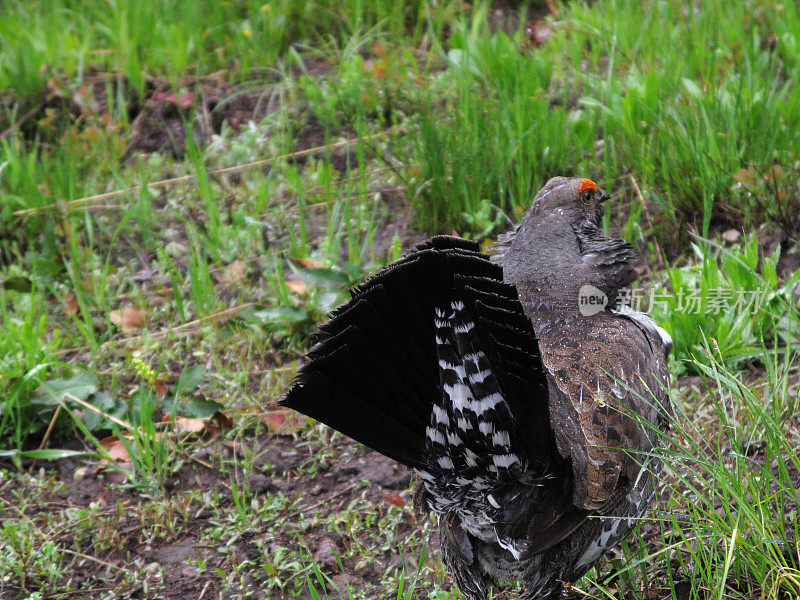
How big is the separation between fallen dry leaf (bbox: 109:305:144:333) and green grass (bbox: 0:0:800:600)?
0.02 m

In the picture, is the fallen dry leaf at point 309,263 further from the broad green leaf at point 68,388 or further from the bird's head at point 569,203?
the bird's head at point 569,203

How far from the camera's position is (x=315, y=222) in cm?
536

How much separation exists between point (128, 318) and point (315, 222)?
1.31 m

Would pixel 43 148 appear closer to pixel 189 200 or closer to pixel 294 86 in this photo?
pixel 189 200

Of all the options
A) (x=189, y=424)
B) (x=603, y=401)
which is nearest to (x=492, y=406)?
(x=603, y=401)

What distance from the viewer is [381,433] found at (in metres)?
2.58

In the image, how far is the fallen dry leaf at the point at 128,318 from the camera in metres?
4.71

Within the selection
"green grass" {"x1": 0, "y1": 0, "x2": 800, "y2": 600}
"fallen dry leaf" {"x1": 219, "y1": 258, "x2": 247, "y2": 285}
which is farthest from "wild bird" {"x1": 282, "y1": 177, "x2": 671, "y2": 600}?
"fallen dry leaf" {"x1": 219, "y1": 258, "x2": 247, "y2": 285}

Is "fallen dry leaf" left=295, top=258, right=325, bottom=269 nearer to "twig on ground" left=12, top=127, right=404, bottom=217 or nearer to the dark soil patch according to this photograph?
"twig on ground" left=12, top=127, right=404, bottom=217

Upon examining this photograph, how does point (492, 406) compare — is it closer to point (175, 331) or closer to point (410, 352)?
point (410, 352)

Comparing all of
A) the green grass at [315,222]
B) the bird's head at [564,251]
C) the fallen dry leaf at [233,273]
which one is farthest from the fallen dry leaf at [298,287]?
the bird's head at [564,251]

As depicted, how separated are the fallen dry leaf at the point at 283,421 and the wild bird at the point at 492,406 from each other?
1180mm

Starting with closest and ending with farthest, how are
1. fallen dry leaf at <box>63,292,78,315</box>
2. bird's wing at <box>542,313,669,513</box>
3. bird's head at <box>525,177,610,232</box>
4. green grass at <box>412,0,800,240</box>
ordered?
bird's wing at <box>542,313,669,513</box> → bird's head at <box>525,177,610,232</box> → green grass at <box>412,0,800,240</box> → fallen dry leaf at <box>63,292,78,315</box>

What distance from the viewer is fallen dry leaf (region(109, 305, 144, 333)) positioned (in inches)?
186
